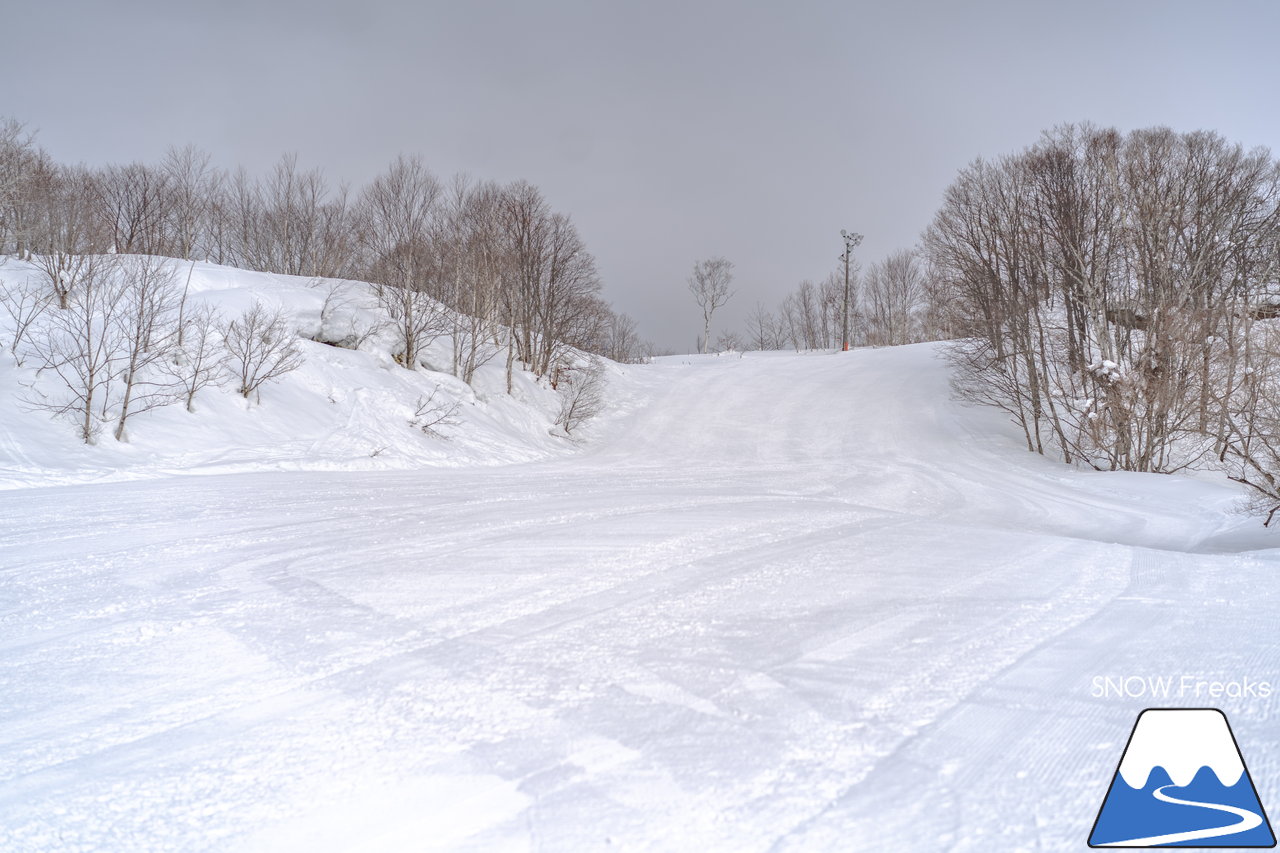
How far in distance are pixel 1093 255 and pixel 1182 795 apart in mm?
19497

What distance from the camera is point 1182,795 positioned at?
2.19 meters

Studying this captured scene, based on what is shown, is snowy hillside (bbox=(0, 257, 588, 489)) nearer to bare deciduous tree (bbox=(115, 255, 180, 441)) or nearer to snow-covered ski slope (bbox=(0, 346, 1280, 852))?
bare deciduous tree (bbox=(115, 255, 180, 441))

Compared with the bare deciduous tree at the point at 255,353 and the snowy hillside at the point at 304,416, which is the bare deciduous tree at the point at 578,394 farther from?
the bare deciduous tree at the point at 255,353

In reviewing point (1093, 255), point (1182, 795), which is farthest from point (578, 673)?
point (1093, 255)

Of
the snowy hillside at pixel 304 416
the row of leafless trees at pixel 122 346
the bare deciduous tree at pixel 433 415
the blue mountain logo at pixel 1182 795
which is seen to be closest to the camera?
the blue mountain logo at pixel 1182 795

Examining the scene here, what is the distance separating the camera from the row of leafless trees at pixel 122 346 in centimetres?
1146

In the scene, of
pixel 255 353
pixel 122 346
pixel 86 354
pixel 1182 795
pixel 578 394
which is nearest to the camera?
pixel 1182 795

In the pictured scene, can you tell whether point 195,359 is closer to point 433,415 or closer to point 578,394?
point 433,415

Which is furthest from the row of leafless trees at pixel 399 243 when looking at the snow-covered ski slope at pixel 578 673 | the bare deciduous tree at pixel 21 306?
the snow-covered ski slope at pixel 578 673

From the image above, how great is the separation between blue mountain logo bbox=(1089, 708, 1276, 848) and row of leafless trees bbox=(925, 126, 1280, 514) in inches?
588

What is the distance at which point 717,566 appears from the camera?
225 inches

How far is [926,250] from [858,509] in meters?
14.7

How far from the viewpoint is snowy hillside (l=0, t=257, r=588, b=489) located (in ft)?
34.7

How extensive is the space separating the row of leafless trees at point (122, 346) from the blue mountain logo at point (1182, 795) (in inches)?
528
